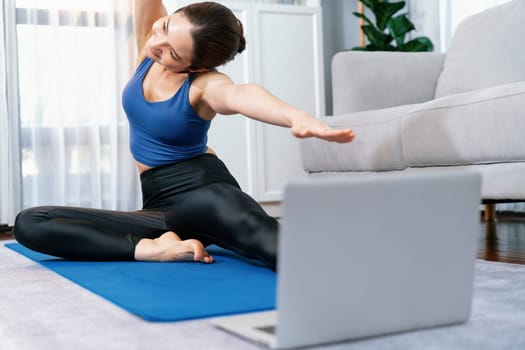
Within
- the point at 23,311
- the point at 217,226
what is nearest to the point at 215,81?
the point at 217,226

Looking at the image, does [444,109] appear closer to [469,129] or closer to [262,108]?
[469,129]

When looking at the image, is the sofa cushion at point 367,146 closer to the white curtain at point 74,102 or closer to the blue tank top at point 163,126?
the blue tank top at point 163,126

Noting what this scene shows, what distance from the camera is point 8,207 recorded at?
11.6ft

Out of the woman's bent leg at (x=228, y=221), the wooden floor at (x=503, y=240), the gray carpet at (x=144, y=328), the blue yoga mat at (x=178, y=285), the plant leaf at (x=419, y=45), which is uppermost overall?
the plant leaf at (x=419, y=45)

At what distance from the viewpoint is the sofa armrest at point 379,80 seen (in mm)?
3082

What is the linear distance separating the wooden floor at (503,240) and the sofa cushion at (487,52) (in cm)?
55

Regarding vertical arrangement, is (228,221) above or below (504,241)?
above

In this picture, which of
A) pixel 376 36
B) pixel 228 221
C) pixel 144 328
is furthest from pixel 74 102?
pixel 144 328

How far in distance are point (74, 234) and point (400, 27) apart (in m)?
2.73

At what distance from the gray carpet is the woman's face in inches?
21.3

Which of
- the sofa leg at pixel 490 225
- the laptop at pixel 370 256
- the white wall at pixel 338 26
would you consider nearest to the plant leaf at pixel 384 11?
the white wall at pixel 338 26

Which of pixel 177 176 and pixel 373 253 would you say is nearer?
pixel 373 253

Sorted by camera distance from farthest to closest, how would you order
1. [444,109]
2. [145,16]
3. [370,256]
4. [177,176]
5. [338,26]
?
[338,26] → [444,109] → [145,16] → [177,176] → [370,256]

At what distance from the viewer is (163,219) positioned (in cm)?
194
